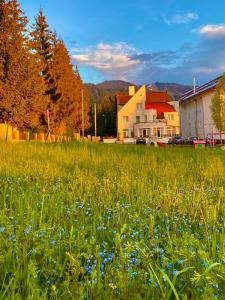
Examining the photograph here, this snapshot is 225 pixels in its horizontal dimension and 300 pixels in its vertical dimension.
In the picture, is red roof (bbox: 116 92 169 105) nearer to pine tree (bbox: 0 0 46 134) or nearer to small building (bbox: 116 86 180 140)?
small building (bbox: 116 86 180 140)

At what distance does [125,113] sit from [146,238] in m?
76.2

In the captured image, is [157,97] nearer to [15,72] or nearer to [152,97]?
[152,97]

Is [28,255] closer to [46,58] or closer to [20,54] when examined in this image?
[20,54]

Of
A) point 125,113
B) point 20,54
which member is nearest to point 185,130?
point 125,113

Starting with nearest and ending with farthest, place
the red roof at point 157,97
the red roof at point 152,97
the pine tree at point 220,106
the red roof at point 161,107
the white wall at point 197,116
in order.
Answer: the pine tree at point 220,106, the white wall at point 197,116, the red roof at point 161,107, the red roof at point 152,97, the red roof at point 157,97

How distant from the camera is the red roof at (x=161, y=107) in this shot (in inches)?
3115

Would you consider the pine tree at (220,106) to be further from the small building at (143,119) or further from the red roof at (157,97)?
the red roof at (157,97)

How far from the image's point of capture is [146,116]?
77.9 m

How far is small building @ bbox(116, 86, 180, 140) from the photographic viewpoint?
76062 mm

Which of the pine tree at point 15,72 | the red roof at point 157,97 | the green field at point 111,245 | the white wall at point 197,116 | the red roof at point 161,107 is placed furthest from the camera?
the red roof at point 157,97

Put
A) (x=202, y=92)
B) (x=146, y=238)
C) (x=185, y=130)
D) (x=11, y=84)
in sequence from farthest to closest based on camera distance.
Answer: (x=185, y=130) → (x=202, y=92) → (x=11, y=84) → (x=146, y=238)

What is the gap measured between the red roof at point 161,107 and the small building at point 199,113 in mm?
4254

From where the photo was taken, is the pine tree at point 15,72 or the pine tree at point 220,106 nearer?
the pine tree at point 15,72

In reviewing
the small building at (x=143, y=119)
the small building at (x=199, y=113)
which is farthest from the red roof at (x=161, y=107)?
the small building at (x=199, y=113)
